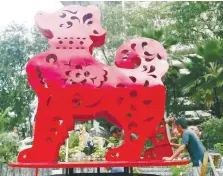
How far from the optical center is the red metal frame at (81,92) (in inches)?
166

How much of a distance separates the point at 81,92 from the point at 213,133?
40.2ft

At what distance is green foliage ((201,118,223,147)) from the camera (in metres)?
15.7

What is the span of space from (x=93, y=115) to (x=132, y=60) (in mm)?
763

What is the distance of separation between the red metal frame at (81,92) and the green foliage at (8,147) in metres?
8.61

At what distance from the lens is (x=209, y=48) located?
16328 millimetres

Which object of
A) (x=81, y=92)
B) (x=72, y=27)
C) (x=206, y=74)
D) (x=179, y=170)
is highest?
(x=206, y=74)

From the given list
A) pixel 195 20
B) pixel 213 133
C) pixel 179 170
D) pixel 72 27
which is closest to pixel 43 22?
pixel 72 27

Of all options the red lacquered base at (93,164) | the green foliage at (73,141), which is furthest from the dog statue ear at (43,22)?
the green foliage at (73,141)

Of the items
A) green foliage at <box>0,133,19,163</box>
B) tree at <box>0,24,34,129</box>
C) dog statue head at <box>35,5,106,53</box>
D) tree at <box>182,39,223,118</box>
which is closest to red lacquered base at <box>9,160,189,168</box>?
dog statue head at <box>35,5,106,53</box>

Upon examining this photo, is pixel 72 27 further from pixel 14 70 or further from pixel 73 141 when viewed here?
pixel 14 70

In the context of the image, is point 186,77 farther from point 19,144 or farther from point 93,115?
point 93,115

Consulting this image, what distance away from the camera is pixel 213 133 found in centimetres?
1584

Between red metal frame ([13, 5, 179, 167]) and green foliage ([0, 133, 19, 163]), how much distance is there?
861 cm

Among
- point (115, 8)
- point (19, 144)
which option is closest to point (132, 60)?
point (19, 144)
